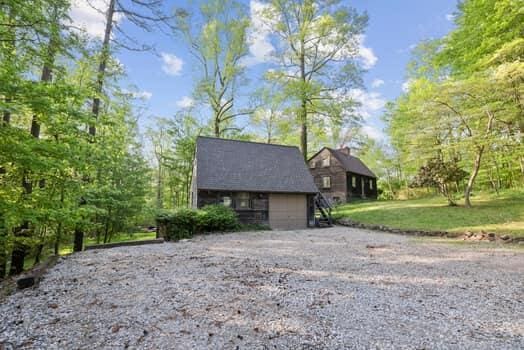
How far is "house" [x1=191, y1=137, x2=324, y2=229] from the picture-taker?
12.4 meters

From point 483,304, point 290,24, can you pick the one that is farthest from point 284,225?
point 290,24

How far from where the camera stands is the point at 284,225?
43.8 ft

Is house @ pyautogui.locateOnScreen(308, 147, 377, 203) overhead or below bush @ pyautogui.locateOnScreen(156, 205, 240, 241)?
overhead

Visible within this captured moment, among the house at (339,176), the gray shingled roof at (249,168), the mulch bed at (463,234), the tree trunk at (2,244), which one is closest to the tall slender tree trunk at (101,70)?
the tree trunk at (2,244)

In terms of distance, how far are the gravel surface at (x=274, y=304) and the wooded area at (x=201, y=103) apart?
1.94 m

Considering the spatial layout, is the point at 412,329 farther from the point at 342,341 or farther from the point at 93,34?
the point at 93,34


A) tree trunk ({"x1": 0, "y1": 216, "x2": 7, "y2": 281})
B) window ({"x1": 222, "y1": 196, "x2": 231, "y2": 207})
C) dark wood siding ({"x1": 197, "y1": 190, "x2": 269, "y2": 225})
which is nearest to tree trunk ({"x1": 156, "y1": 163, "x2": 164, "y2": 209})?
dark wood siding ({"x1": 197, "y1": 190, "x2": 269, "y2": 225})

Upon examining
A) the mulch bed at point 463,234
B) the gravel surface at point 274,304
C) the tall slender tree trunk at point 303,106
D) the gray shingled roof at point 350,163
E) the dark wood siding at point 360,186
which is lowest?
the gravel surface at point 274,304

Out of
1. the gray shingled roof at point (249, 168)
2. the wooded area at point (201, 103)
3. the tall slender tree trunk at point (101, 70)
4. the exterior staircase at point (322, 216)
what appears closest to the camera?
the wooded area at point (201, 103)

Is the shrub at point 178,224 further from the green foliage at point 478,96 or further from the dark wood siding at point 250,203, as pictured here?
the green foliage at point 478,96

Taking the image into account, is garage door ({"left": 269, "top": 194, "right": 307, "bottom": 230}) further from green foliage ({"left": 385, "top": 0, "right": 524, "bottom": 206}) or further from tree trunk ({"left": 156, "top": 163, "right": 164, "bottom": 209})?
tree trunk ({"left": 156, "top": 163, "right": 164, "bottom": 209})

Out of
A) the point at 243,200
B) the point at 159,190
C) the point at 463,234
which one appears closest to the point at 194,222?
the point at 243,200

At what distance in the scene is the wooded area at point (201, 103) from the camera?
494 cm

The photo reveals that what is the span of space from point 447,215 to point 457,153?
433cm
